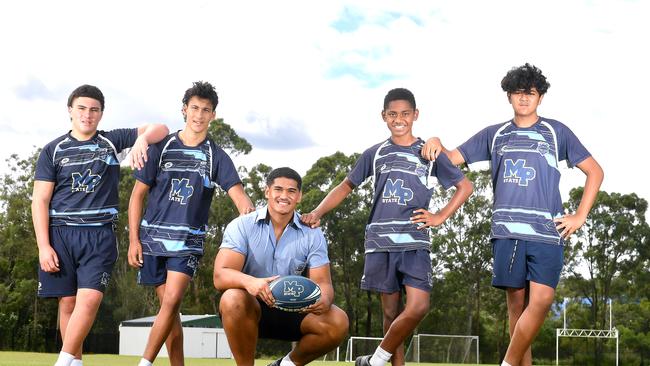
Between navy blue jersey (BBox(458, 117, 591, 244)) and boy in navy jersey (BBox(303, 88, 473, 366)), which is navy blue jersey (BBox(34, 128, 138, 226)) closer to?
boy in navy jersey (BBox(303, 88, 473, 366))

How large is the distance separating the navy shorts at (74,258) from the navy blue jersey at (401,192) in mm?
2227

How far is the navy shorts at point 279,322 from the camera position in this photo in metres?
6.05

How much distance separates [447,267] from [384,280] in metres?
36.6

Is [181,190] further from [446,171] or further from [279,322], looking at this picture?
[446,171]

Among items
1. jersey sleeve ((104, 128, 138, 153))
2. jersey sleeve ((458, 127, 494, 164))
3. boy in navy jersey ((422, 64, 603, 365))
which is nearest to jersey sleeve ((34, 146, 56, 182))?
jersey sleeve ((104, 128, 138, 153))

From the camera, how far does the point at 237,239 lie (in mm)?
6039

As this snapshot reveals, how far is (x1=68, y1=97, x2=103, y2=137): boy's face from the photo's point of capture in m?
6.92

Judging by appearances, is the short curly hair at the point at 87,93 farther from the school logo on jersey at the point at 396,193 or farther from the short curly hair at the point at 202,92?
the school logo on jersey at the point at 396,193

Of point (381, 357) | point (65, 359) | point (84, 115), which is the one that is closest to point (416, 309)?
point (381, 357)

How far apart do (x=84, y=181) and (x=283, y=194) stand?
182 centimetres

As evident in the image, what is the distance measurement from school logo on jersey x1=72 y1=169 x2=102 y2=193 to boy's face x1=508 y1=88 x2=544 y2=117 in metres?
3.46

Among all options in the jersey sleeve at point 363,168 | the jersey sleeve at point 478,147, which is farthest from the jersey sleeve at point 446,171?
the jersey sleeve at point 363,168

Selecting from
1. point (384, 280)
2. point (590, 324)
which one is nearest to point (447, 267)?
point (590, 324)

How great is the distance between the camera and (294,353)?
6.19 m
